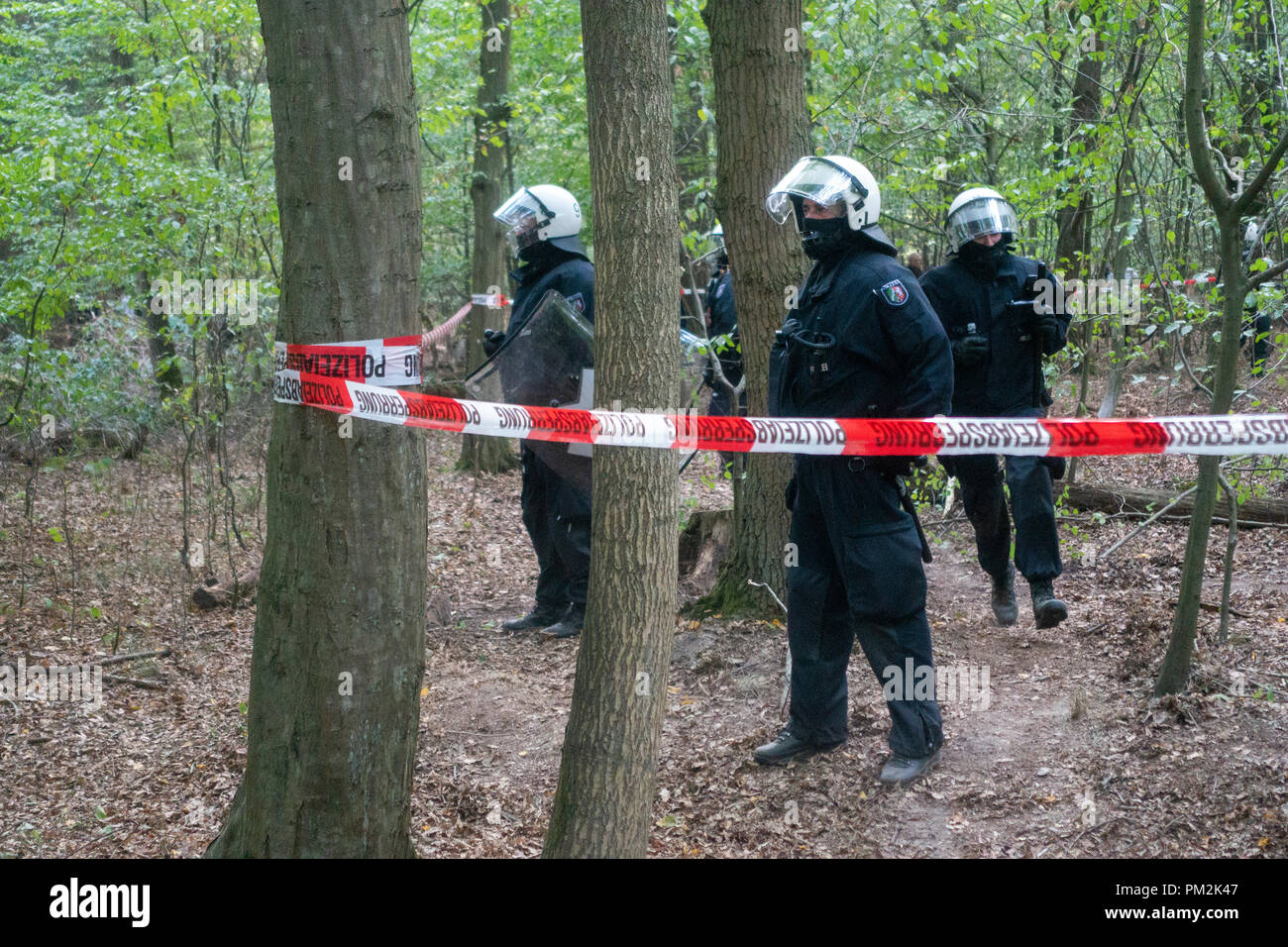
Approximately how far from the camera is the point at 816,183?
14.1ft

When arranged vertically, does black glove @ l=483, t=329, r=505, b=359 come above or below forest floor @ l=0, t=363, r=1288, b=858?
above

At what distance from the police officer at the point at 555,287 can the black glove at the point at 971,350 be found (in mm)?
2178

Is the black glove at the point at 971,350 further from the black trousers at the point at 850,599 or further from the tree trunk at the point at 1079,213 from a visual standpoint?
the tree trunk at the point at 1079,213

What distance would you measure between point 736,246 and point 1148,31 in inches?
136

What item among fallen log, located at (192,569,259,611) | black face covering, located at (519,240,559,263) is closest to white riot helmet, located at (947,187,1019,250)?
black face covering, located at (519,240,559,263)

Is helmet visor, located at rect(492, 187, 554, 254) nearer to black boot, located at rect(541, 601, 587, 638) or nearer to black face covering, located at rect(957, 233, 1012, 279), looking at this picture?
black boot, located at rect(541, 601, 587, 638)

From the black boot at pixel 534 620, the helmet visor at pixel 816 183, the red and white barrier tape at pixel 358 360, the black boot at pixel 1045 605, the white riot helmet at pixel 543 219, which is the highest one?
the white riot helmet at pixel 543 219

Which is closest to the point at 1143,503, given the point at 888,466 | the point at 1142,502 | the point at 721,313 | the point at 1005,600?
the point at 1142,502

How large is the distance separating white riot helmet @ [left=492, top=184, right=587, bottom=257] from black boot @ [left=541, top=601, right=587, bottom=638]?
7.34 feet

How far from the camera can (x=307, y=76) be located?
292cm

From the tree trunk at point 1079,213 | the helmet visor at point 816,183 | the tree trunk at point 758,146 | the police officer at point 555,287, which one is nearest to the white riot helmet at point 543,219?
the police officer at point 555,287

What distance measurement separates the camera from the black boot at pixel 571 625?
6.49 meters

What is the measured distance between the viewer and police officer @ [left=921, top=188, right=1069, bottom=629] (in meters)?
5.59

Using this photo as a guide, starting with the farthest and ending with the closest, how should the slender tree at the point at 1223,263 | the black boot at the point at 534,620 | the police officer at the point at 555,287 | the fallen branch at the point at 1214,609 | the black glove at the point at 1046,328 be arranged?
1. the black boot at the point at 534,620
2. the police officer at the point at 555,287
3. the fallen branch at the point at 1214,609
4. the black glove at the point at 1046,328
5. the slender tree at the point at 1223,263
